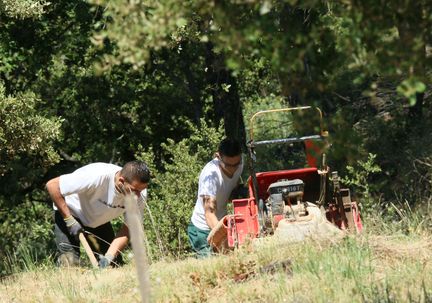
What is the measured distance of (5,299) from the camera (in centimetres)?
826

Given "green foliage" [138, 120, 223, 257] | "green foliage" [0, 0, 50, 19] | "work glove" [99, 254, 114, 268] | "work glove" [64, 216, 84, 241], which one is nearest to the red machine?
"work glove" [99, 254, 114, 268]

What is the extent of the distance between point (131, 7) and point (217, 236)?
4457mm

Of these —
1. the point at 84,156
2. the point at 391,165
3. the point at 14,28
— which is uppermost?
the point at 14,28

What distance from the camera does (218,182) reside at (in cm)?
1005

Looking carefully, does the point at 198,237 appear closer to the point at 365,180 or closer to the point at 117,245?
the point at 117,245

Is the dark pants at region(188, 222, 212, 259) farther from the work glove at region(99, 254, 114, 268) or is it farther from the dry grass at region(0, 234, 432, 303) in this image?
the dry grass at region(0, 234, 432, 303)

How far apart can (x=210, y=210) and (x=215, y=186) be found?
0.81 ft

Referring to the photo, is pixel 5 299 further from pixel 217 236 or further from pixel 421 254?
pixel 421 254

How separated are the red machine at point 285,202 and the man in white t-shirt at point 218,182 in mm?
346

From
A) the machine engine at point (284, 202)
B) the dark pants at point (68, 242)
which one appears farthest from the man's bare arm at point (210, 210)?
the dark pants at point (68, 242)

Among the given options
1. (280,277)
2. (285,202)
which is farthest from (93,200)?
(280,277)

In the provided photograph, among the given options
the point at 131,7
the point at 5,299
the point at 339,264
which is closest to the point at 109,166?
the point at 5,299

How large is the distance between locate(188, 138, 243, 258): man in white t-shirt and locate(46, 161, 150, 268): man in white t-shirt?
624mm

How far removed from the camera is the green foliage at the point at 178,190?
41.4 feet
